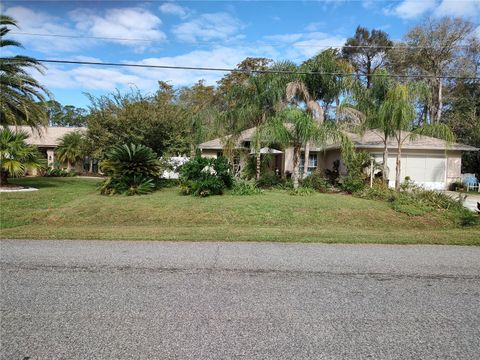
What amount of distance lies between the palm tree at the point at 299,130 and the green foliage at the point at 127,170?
5.46m

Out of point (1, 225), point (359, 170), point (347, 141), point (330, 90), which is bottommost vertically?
point (1, 225)

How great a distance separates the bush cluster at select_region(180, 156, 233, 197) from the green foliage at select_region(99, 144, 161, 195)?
1.67 m

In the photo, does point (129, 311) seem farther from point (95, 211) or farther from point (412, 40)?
point (412, 40)

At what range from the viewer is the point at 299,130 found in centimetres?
1444

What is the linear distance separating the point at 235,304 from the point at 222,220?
20.0ft

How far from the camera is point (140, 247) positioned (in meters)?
6.71

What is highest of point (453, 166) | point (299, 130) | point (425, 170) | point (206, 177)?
point (299, 130)

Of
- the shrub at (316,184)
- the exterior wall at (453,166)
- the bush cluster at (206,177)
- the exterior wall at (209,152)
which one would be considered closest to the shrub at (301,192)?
the shrub at (316,184)

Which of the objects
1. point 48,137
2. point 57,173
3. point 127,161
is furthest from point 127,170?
point 48,137

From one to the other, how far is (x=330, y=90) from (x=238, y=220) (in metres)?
9.98

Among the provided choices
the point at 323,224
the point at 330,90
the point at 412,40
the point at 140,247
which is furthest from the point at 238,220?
the point at 412,40

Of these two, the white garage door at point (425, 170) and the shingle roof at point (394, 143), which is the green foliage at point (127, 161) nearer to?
the shingle roof at point (394, 143)

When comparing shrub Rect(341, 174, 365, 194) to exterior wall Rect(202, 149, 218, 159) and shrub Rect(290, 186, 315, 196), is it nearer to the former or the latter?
shrub Rect(290, 186, 315, 196)

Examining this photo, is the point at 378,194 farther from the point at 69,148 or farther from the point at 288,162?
the point at 69,148
